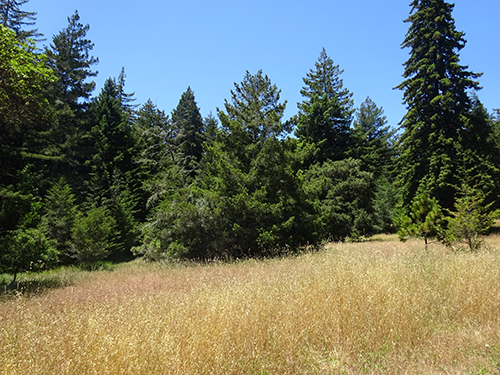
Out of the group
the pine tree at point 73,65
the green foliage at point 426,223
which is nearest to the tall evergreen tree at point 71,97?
the pine tree at point 73,65

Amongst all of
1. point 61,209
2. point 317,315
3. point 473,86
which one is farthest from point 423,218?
point 61,209

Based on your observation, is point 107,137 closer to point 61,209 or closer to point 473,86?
point 61,209

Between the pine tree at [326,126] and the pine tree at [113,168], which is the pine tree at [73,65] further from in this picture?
the pine tree at [326,126]

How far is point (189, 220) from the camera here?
1390 cm

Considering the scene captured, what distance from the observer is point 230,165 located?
1380 cm

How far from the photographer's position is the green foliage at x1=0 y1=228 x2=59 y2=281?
9.99 meters

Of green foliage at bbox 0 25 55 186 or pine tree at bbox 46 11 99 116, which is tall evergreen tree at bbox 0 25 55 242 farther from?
pine tree at bbox 46 11 99 116

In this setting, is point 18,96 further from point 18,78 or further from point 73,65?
point 73,65

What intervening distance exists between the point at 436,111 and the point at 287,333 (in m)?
24.1

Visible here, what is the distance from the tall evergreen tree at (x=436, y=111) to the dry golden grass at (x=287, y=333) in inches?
725

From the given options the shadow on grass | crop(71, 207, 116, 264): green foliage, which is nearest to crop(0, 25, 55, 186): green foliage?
the shadow on grass

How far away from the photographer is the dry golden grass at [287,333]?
2.77 m

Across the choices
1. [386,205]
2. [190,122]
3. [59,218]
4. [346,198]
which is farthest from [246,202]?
[190,122]

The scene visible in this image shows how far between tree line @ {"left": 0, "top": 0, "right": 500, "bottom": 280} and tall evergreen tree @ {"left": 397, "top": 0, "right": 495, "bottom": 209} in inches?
4.0
